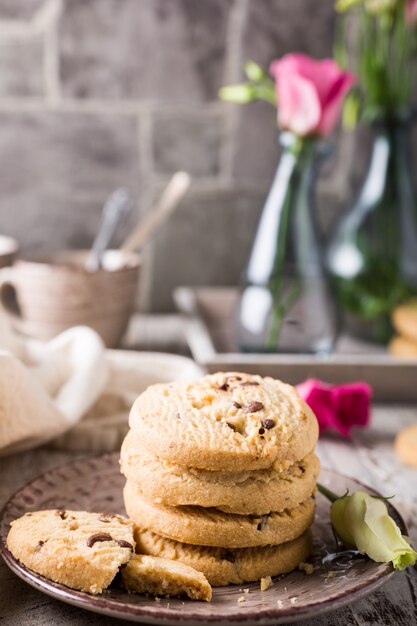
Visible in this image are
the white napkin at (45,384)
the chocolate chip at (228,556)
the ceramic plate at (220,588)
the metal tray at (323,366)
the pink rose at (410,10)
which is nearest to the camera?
the ceramic plate at (220,588)

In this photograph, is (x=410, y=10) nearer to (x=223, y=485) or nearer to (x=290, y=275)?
(x=290, y=275)

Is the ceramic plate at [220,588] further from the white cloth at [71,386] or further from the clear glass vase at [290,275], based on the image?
the clear glass vase at [290,275]

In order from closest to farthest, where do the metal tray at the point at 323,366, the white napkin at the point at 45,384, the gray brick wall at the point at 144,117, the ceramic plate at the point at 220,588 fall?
1. the ceramic plate at the point at 220,588
2. the white napkin at the point at 45,384
3. the metal tray at the point at 323,366
4. the gray brick wall at the point at 144,117

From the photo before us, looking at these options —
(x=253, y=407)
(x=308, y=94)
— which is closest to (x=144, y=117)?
(x=308, y=94)

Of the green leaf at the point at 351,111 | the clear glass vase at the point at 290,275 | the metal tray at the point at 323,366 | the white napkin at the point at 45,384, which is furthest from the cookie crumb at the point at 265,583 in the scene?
the green leaf at the point at 351,111

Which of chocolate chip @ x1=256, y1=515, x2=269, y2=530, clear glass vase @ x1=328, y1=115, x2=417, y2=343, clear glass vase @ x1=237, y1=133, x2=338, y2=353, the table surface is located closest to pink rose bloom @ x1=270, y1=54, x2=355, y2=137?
clear glass vase @ x1=237, y1=133, x2=338, y2=353

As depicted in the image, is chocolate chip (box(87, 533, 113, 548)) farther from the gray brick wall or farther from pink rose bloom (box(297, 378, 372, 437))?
the gray brick wall
